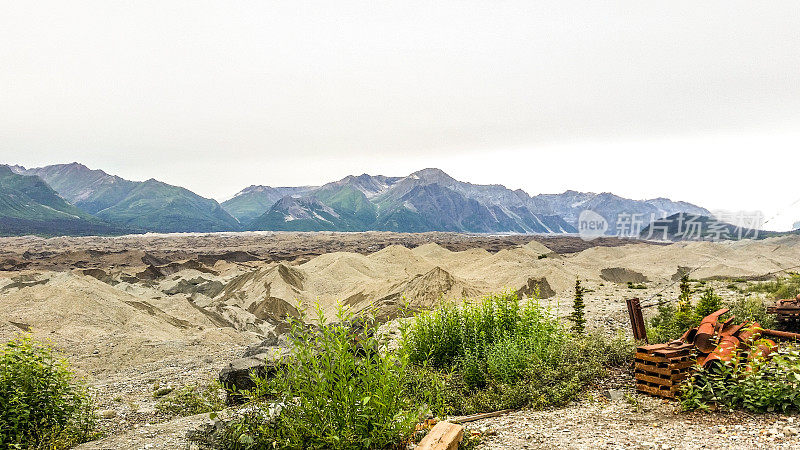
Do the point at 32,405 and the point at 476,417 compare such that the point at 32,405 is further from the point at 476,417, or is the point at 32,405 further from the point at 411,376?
the point at 476,417

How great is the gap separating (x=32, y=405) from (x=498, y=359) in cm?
753

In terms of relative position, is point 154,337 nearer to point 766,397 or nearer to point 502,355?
point 502,355

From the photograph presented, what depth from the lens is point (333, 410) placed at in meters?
5.24

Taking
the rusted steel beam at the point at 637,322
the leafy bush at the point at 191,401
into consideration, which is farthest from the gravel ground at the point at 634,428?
the leafy bush at the point at 191,401

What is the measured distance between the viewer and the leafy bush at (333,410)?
5.15m

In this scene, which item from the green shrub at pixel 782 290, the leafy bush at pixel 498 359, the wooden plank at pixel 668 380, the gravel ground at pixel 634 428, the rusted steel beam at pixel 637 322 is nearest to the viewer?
the gravel ground at pixel 634 428

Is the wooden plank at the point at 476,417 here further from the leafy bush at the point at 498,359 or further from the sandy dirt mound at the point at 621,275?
the sandy dirt mound at the point at 621,275

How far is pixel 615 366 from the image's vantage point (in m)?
8.59

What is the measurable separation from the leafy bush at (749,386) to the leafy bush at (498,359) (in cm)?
164

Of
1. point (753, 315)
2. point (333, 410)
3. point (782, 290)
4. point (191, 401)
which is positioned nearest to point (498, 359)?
point (333, 410)

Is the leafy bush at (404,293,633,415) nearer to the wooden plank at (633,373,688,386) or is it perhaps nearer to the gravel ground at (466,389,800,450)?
the gravel ground at (466,389,800,450)

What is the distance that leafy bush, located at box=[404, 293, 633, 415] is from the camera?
7402 millimetres

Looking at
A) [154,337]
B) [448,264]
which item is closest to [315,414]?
[154,337]

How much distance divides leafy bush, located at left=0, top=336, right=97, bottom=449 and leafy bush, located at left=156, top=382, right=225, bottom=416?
2392 mm
